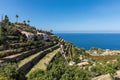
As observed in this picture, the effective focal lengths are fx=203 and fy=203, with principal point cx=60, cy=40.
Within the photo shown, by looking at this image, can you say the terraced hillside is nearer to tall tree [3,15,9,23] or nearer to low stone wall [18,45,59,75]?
low stone wall [18,45,59,75]

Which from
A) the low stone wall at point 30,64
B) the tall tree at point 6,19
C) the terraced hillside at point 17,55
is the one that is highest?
the tall tree at point 6,19

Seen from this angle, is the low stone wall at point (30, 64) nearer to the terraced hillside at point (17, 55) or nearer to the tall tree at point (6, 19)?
the terraced hillside at point (17, 55)

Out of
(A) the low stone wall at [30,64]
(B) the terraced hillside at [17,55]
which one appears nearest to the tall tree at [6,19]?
(B) the terraced hillside at [17,55]

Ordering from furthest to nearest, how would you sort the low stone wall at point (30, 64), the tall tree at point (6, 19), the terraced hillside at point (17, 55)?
the tall tree at point (6, 19) < the low stone wall at point (30, 64) < the terraced hillside at point (17, 55)

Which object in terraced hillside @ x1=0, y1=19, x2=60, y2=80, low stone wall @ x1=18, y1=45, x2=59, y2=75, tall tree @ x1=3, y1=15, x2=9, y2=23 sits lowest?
low stone wall @ x1=18, y1=45, x2=59, y2=75

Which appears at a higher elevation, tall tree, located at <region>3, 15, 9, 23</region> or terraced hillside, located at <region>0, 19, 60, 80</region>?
tall tree, located at <region>3, 15, 9, 23</region>

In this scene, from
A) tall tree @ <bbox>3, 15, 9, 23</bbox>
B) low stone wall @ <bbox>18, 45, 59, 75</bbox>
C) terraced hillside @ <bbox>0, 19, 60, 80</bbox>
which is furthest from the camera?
tall tree @ <bbox>3, 15, 9, 23</bbox>

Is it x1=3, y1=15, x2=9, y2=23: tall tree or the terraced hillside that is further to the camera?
x1=3, y1=15, x2=9, y2=23: tall tree

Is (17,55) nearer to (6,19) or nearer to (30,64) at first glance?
(30,64)

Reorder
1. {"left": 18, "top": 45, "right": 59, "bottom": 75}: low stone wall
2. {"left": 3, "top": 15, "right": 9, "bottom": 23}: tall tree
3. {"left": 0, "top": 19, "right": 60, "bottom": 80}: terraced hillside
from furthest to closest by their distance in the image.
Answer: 1. {"left": 3, "top": 15, "right": 9, "bottom": 23}: tall tree
2. {"left": 18, "top": 45, "right": 59, "bottom": 75}: low stone wall
3. {"left": 0, "top": 19, "right": 60, "bottom": 80}: terraced hillside

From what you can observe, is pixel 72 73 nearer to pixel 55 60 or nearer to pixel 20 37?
pixel 55 60

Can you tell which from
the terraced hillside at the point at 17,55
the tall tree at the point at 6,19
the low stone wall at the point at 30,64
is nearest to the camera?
the terraced hillside at the point at 17,55

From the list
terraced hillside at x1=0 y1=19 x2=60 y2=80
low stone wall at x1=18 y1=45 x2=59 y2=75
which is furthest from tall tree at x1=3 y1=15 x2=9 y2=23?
low stone wall at x1=18 y1=45 x2=59 y2=75

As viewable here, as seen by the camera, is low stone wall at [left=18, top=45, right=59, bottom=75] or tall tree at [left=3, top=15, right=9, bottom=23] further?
tall tree at [left=3, top=15, right=9, bottom=23]
